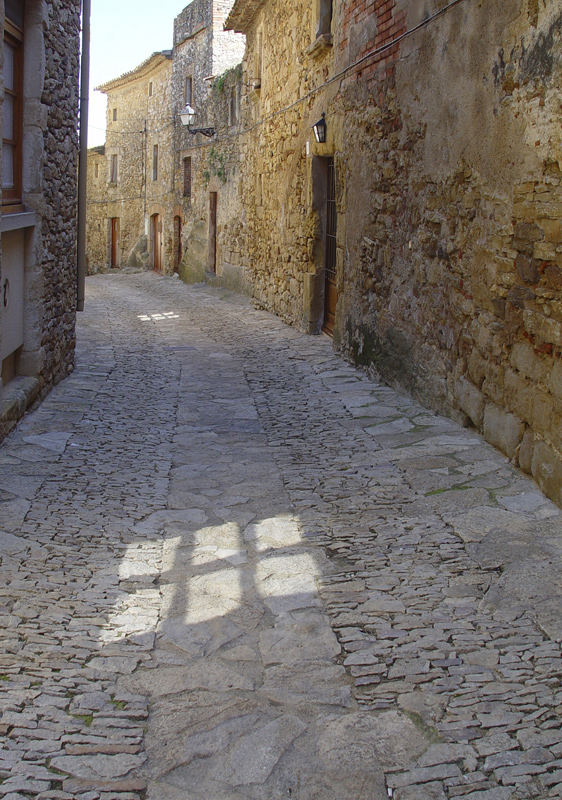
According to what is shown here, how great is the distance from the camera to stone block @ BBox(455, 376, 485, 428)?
558 cm

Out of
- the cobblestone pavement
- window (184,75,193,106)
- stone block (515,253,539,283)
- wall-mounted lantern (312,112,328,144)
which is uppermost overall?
window (184,75,193,106)

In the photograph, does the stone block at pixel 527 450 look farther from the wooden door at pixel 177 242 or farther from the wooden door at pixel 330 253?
the wooden door at pixel 177 242

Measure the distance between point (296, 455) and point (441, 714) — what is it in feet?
9.90

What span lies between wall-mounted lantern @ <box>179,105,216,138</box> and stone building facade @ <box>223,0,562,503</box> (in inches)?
304

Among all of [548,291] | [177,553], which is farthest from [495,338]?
[177,553]

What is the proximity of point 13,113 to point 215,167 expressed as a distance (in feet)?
41.3

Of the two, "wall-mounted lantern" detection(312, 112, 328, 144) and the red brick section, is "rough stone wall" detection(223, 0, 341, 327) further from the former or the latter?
the red brick section

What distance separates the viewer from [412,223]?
22.9 ft

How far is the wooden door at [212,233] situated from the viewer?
19.4 m

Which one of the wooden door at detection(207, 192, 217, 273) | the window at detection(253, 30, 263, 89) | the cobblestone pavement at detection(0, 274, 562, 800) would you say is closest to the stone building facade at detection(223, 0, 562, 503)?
the cobblestone pavement at detection(0, 274, 562, 800)

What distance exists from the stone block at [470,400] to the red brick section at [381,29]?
308 cm

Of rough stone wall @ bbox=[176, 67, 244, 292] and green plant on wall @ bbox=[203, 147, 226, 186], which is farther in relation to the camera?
green plant on wall @ bbox=[203, 147, 226, 186]

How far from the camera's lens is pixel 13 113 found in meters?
6.40

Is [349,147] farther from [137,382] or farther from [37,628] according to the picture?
[37,628]
